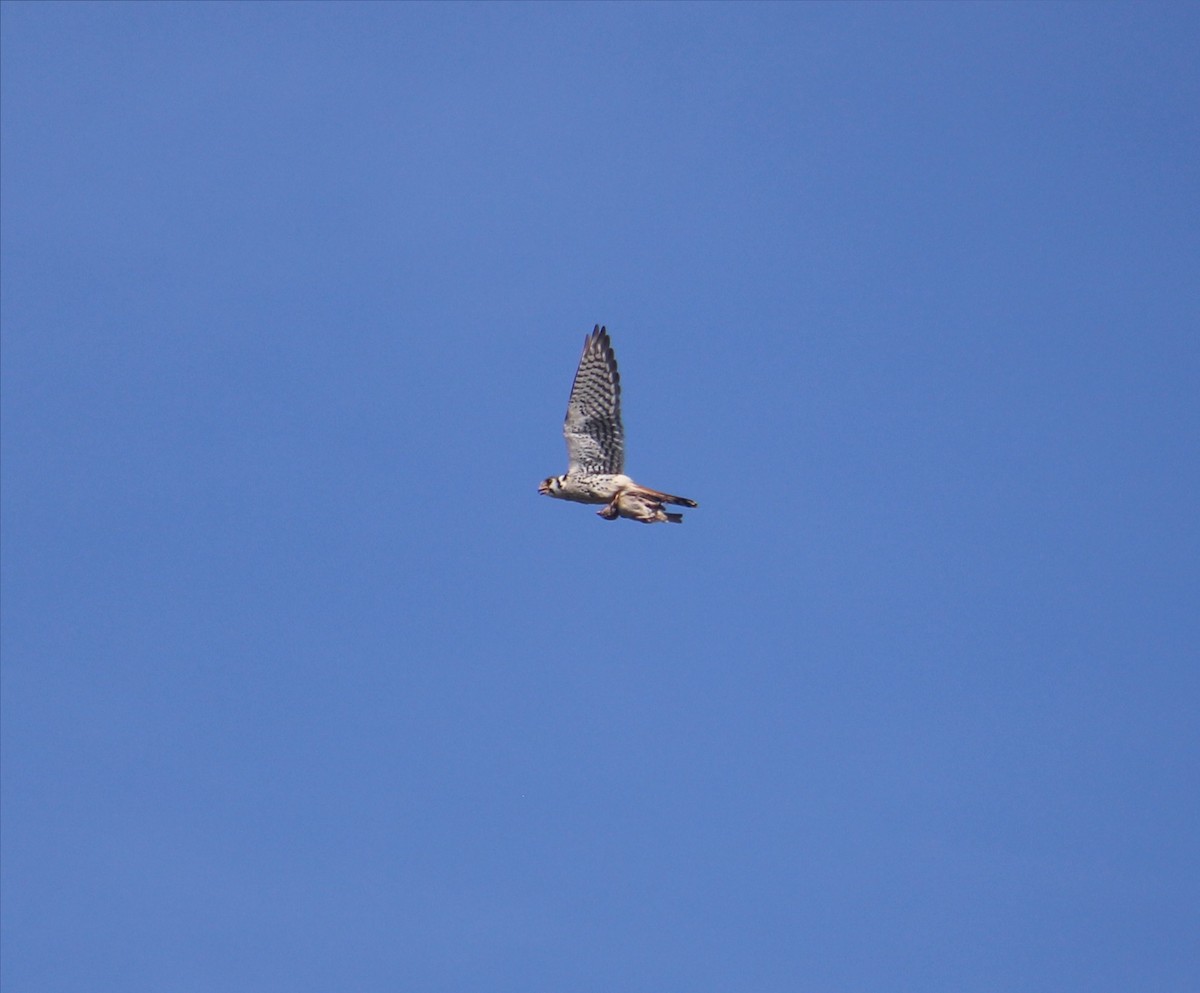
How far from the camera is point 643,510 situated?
26719 millimetres

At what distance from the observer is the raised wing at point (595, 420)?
91.1 feet

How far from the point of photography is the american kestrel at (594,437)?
90.2 feet

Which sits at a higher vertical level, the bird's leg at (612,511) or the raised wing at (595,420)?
the raised wing at (595,420)

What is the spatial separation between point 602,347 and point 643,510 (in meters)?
3.24

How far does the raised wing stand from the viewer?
27.8 metres

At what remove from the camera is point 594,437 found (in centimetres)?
2795

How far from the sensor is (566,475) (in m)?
28.0

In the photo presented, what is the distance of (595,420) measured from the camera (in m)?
27.9

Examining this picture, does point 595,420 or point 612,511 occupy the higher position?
point 595,420

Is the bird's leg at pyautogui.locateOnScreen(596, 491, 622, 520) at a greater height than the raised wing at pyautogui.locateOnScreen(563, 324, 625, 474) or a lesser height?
lesser

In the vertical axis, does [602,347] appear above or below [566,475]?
above

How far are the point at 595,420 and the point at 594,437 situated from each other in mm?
270

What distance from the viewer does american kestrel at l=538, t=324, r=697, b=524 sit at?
1083 inches

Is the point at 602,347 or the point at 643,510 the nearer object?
the point at 643,510
